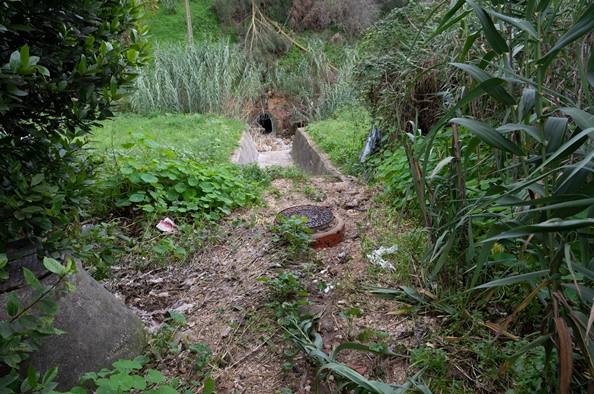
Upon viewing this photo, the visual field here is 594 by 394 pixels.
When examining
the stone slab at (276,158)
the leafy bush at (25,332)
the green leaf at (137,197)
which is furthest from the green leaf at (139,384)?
the stone slab at (276,158)

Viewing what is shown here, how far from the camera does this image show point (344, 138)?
25.4ft

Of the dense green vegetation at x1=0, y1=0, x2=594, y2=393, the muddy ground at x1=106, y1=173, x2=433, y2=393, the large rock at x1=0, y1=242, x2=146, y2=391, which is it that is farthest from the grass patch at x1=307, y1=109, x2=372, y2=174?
the large rock at x1=0, y1=242, x2=146, y2=391

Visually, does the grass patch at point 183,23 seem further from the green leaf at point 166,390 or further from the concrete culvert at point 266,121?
the green leaf at point 166,390

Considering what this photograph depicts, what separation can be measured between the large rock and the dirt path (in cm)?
25

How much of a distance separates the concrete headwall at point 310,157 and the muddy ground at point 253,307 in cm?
290

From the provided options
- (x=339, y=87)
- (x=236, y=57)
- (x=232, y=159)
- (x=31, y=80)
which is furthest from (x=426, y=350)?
(x=236, y=57)

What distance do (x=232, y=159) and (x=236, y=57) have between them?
665cm

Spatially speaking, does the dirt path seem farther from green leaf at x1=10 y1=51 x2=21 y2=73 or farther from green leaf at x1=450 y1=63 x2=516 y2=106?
green leaf at x1=10 y1=51 x2=21 y2=73

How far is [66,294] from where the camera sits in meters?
1.89

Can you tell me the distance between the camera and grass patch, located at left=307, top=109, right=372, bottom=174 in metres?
6.41

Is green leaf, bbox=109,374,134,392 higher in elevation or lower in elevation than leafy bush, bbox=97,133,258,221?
higher

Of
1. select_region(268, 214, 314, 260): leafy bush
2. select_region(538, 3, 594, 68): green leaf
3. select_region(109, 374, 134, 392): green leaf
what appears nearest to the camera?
select_region(538, 3, 594, 68): green leaf

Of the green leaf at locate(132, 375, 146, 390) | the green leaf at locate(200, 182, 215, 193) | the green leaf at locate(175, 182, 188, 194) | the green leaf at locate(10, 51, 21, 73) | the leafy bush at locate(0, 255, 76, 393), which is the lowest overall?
the green leaf at locate(200, 182, 215, 193)

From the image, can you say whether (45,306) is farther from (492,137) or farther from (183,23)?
(183,23)
